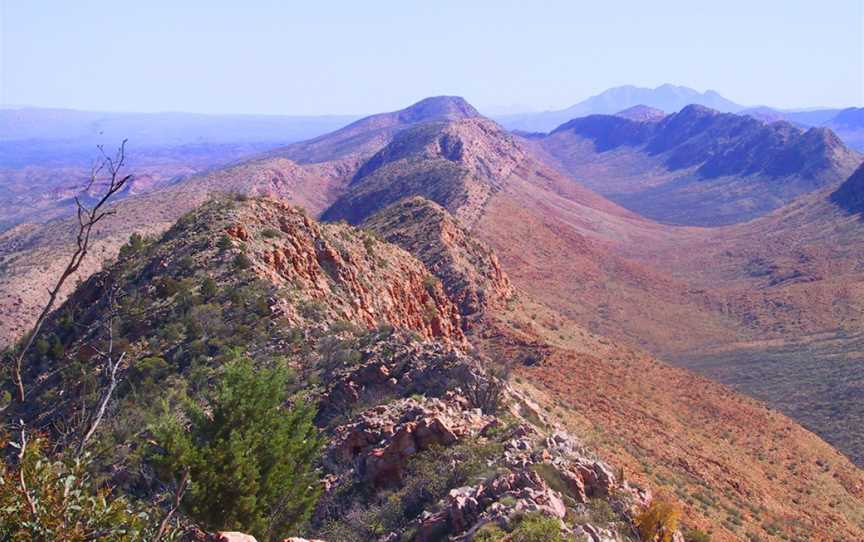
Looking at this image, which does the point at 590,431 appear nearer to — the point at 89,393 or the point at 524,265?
the point at 89,393

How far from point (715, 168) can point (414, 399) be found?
144958 mm

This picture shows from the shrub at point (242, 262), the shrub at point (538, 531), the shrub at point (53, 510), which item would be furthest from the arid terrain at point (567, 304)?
the shrub at point (53, 510)

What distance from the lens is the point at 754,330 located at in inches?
2008

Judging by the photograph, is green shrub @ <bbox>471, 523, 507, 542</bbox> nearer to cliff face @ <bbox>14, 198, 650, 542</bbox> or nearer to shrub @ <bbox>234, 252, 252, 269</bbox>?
cliff face @ <bbox>14, 198, 650, 542</bbox>

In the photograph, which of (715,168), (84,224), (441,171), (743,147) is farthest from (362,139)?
(84,224)

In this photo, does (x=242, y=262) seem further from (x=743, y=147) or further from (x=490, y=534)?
(x=743, y=147)

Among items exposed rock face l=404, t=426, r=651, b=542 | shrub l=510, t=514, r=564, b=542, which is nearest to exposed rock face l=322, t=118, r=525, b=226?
exposed rock face l=404, t=426, r=651, b=542

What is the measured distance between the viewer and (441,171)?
77375 mm

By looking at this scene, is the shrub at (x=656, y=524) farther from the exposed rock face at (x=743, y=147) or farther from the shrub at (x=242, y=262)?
the exposed rock face at (x=743, y=147)

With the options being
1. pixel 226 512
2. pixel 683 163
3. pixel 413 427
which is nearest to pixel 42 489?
pixel 226 512

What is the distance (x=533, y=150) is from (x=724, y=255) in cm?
11854

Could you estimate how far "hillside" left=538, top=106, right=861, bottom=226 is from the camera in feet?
382

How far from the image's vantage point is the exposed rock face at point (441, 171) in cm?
7062

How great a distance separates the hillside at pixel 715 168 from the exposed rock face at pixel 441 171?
95.5 ft
